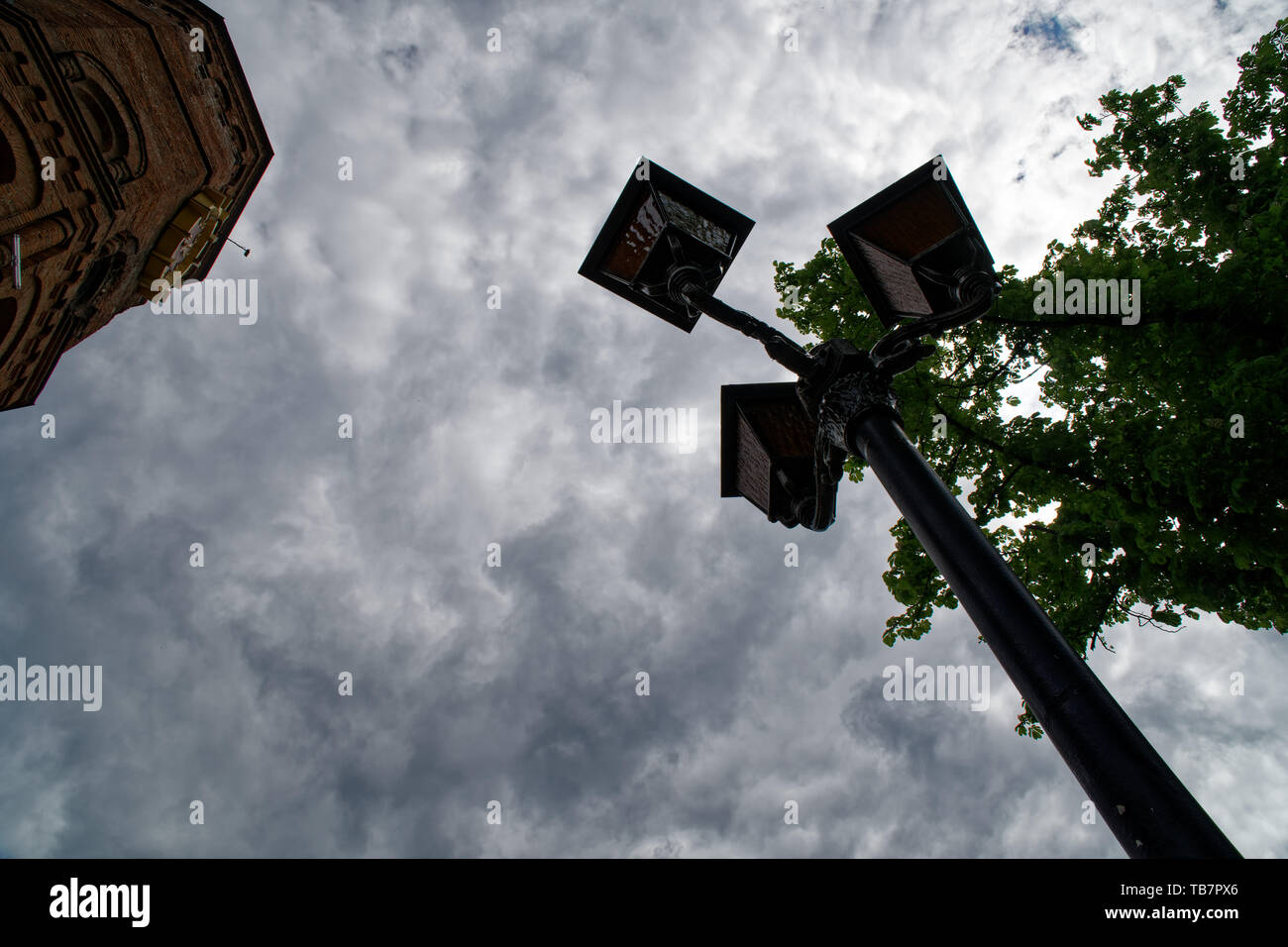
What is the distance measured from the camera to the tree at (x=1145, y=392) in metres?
6.91

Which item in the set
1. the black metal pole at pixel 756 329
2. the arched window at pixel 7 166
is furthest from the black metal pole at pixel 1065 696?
the arched window at pixel 7 166

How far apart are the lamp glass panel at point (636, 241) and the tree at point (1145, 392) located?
5436 mm

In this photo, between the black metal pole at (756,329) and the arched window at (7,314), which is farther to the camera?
the arched window at (7,314)

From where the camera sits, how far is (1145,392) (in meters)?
8.73

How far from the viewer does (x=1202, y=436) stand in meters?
6.69

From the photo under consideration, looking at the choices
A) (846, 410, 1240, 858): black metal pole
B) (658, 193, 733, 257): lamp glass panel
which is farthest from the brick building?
(846, 410, 1240, 858): black metal pole

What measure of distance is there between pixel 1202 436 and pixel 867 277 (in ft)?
18.9

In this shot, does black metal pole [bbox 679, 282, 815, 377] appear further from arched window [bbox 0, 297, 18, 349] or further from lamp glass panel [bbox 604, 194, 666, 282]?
arched window [bbox 0, 297, 18, 349]

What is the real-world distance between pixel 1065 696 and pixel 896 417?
151 cm

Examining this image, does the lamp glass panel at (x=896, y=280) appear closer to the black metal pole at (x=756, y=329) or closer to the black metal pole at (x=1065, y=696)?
the black metal pole at (x=756, y=329)

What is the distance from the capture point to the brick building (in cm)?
905
